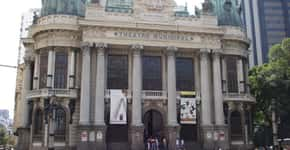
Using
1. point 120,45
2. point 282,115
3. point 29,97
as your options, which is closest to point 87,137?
point 29,97

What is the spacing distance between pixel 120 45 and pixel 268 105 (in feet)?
80.0

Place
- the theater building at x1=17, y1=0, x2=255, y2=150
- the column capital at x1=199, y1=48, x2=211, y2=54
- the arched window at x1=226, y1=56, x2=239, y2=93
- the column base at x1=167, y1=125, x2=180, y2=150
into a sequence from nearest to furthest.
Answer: the theater building at x1=17, y1=0, x2=255, y2=150, the column base at x1=167, y1=125, x2=180, y2=150, the column capital at x1=199, y1=48, x2=211, y2=54, the arched window at x1=226, y1=56, x2=239, y2=93

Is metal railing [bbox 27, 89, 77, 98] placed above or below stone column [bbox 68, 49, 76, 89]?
below

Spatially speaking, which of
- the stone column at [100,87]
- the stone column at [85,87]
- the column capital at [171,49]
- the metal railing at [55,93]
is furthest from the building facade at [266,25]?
the metal railing at [55,93]

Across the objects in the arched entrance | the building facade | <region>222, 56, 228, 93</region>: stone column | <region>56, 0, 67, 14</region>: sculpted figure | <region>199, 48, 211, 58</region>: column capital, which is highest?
the building facade

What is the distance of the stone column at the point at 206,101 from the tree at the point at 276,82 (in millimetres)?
9099

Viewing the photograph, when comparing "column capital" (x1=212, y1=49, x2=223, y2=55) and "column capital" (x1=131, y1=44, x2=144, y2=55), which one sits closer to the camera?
"column capital" (x1=131, y1=44, x2=144, y2=55)

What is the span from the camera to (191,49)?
45.4m

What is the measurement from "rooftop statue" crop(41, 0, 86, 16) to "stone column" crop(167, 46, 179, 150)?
13598mm

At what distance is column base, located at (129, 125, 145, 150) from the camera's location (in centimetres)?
4062

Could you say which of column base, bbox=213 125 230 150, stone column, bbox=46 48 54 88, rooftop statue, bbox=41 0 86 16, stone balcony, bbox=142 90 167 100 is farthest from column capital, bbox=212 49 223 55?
stone column, bbox=46 48 54 88

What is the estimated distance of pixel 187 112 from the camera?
43.5m

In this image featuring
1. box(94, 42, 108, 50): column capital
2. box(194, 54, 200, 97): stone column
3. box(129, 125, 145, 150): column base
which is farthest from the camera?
Result: box(194, 54, 200, 97): stone column

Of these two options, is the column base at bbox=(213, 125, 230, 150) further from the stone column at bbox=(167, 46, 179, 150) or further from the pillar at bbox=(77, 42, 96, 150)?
the pillar at bbox=(77, 42, 96, 150)
